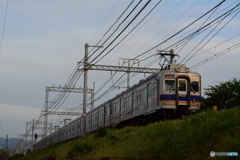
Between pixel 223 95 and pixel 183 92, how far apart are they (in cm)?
1421

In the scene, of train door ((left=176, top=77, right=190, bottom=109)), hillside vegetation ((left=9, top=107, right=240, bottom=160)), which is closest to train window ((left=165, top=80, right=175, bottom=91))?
train door ((left=176, top=77, right=190, bottom=109))

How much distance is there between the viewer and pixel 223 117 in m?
11.1

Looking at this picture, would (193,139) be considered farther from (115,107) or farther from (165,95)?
(115,107)

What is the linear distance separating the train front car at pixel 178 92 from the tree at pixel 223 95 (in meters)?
12.5

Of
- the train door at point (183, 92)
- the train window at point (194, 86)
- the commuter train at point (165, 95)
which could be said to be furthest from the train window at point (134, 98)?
the train window at point (194, 86)

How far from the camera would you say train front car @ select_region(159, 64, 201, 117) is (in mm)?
20062

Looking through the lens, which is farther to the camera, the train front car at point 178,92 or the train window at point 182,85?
the train window at point 182,85

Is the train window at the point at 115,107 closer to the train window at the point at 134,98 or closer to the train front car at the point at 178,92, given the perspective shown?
the train window at the point at 134,98

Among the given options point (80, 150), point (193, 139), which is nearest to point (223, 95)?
point (80, 150)

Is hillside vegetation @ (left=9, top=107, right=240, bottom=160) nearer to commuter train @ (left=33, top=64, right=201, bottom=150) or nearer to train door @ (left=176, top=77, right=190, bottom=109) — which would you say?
commuter train @ (left=33, top=64, right=201, bottom=150)

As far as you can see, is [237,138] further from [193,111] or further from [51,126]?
[51,126]

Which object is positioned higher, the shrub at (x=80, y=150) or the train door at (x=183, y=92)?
the train door at (x=183, y=92)

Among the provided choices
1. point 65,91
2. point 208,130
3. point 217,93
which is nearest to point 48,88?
point 65,91

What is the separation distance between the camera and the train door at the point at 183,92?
20172 mm
